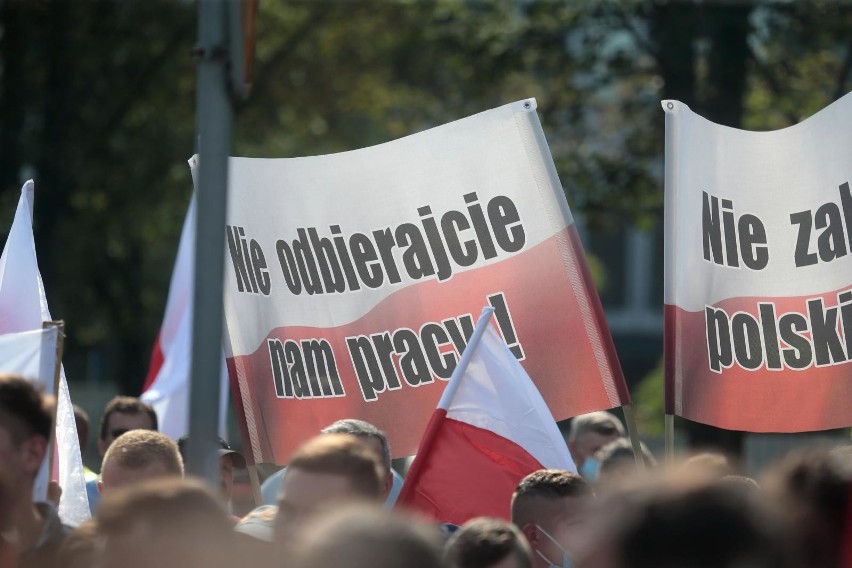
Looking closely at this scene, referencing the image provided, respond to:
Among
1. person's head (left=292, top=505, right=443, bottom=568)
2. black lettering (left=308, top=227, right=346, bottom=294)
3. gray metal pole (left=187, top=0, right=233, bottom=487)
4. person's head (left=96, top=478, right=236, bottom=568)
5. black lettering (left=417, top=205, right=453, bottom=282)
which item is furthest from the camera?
black lettering (left=308, top=227, right=346, bottom=294)

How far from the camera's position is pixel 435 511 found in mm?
4977

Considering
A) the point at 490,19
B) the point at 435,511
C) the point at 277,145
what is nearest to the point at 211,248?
the point at 435,511

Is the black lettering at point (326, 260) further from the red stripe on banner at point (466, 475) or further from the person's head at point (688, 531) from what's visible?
the person's head at point (688, 531)

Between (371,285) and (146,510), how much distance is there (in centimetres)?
364

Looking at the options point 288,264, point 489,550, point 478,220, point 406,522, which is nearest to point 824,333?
point 478,220

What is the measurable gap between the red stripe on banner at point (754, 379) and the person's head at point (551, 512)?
1.58 m

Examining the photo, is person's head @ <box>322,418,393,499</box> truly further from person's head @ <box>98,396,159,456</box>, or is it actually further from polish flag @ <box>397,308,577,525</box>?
person's head @ <box>98,396,159,456</box>

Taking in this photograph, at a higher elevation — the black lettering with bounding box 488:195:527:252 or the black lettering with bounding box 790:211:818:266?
the black lettering with bounding box 488:195:527:252

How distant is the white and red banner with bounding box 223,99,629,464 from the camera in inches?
237

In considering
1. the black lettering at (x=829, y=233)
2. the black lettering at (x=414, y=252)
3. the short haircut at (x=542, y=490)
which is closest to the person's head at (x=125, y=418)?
the black lettering at (x=414, y=252)

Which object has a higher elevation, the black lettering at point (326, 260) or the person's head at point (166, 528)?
the black lettering at point (326, 260)

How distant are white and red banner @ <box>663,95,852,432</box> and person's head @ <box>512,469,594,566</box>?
1.57 metres

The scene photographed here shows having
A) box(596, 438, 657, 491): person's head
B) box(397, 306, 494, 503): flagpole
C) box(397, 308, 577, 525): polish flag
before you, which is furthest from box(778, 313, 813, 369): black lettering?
box(397, 306, 494, 503): flagpole

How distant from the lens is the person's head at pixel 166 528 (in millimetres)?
2584
